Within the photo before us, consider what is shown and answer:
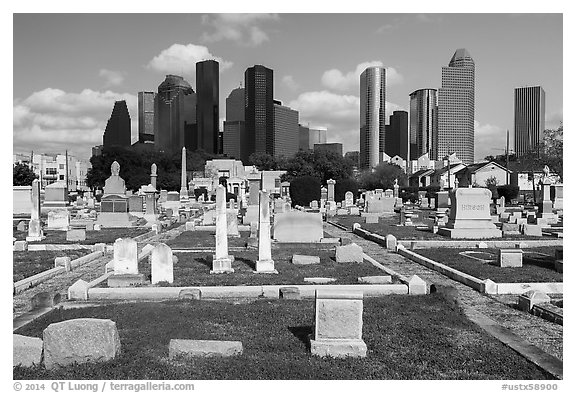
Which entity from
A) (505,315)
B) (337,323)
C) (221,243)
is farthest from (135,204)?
(337,323)

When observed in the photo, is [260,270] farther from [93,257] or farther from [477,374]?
[477,374]

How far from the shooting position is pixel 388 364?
6.75 meters

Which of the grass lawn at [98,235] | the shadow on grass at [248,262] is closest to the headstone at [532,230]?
the shadow on grass at [248,262]

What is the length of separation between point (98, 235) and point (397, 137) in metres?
173

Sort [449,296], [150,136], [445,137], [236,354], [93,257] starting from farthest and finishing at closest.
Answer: [150,136] → [445,137] → [93,257] → [449,296] → [236,354]

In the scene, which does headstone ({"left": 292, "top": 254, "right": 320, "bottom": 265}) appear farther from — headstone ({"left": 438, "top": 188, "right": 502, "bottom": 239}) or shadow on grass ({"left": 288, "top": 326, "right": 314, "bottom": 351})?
headstone ({"left": 438, "top": 188, "right": 502, "bottom": 239})

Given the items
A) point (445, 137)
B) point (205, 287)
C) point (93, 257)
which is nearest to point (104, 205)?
point (93, 257)

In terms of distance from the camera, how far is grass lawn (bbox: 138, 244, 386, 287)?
1236cm

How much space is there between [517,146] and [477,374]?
241ft

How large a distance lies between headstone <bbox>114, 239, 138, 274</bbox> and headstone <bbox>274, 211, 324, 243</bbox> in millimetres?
9650

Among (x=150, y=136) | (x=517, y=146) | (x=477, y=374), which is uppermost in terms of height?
(x=150, y=136)

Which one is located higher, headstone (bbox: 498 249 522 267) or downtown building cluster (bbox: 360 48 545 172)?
downtown building cluster (bbox: 360 48 545 172)

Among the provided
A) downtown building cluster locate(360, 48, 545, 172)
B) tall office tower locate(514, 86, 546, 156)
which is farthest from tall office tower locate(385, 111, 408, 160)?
tall office tower locate(514, 86, 546, 156)

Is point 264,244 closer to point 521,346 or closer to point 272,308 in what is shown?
point 272,308
